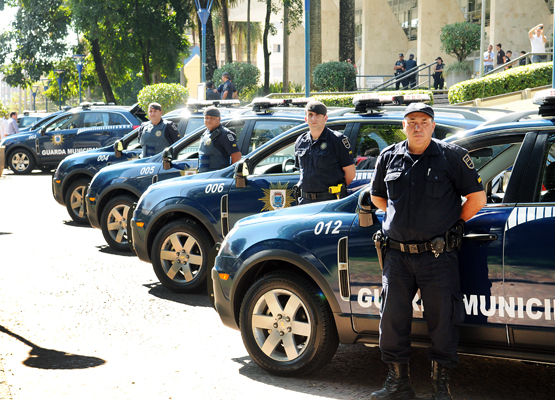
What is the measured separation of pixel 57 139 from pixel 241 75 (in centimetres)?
901

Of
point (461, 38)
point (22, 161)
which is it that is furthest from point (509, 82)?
point (22, 161)

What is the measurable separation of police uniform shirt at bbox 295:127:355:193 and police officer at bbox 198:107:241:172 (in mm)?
1744

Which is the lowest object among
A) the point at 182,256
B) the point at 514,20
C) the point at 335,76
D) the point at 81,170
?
the point at 182,256

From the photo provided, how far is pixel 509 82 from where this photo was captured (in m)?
18.8

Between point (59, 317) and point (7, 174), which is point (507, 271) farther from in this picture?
point (7, 174)

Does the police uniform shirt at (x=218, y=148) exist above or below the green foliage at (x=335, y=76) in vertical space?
below

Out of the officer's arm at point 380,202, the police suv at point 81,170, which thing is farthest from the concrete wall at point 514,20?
the officer's arm at point 380,202

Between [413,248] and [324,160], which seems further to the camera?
[324,160]

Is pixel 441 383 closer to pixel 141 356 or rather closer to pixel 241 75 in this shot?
pixel 141 356

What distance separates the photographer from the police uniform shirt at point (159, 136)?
9.94 meters

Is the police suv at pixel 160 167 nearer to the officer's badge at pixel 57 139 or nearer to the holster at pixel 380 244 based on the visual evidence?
the holster at pixel 380 244

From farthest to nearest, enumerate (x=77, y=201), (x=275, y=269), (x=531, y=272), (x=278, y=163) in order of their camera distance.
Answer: (x=77, y=201) < (x=278, y=163) < (x=275, y=269) < (x=531, y=272)

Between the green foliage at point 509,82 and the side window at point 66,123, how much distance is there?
35.4ft

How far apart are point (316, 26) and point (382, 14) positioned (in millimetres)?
13793
